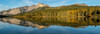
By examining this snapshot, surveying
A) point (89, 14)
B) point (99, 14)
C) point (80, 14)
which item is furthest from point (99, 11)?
point (80, 14)

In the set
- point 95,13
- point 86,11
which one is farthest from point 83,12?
point 95,13

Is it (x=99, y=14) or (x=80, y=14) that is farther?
(x=80, y=14)

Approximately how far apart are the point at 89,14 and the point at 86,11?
24.8ft

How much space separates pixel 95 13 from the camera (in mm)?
180250

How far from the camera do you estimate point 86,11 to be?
611ft

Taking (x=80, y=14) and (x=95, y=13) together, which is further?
(x=80, y=14)

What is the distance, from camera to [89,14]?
18250 centimetres

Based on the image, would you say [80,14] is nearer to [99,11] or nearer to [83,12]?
[83,12]

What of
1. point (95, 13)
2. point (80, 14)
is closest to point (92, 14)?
point (95, 13)

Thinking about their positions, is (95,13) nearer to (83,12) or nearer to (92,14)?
(92,14)

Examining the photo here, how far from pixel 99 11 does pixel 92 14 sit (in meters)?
13.7

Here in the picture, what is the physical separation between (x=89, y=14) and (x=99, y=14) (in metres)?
16.0

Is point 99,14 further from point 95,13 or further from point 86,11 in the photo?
point 86,11

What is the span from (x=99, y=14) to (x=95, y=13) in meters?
6.79
